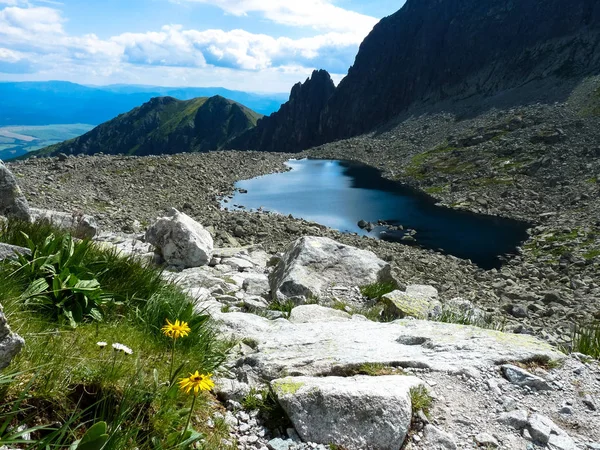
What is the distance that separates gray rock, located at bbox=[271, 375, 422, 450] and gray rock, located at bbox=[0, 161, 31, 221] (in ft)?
35.1

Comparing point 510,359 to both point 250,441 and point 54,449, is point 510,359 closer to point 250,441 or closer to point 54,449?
point 250,441

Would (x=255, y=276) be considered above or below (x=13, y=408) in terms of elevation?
below

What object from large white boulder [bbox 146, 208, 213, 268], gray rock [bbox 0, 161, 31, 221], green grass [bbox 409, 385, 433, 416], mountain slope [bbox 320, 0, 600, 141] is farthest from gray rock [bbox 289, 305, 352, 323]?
mountain slope [bbox 320, 0, 600, 141]

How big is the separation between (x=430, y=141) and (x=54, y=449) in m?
105

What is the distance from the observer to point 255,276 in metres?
17.0

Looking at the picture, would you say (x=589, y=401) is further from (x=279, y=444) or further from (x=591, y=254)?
(x=591, y=254)

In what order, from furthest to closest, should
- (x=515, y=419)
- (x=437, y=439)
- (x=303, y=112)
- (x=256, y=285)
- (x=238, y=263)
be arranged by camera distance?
(x=303, y=112)
(x=238, y=263)
(x=256, y=285)
(x=515, y=419)
(x=437, y=439)

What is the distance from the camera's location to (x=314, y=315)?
37.2 ft

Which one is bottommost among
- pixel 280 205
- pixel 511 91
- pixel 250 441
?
pixel 280 205

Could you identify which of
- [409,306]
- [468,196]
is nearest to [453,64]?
[468,196]

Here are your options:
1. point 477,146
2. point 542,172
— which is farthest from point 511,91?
point 542,172

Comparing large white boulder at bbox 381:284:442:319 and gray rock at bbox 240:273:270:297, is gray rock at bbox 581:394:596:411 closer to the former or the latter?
large white boulder at bbox 381:284:442:319

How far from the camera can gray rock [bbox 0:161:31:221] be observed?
42.2 feet

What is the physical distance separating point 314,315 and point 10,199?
28.9ft
